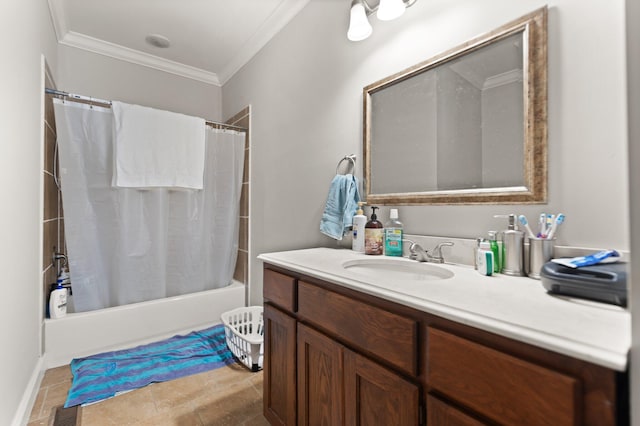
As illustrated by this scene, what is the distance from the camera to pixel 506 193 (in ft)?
3.31

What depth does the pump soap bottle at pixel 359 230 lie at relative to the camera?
1446 mm

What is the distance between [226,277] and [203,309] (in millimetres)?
319

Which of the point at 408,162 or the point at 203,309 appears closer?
the point at 408,162

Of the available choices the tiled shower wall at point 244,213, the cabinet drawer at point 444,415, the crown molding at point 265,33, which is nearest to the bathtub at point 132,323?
the tiled shower wall at point 244,213

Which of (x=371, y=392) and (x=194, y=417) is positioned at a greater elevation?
(x=371, y=392)

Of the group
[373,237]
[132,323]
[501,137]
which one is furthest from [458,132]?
[132,323]

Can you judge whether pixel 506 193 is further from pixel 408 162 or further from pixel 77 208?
pixel 77 208

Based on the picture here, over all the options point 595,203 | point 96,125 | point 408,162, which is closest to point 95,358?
point 96,125

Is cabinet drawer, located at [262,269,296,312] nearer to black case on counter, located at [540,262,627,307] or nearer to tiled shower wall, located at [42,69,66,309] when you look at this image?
black case on counter, located at [540,262,627,307]

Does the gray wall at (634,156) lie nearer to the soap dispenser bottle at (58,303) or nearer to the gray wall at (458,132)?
the gray wall at (458,132)

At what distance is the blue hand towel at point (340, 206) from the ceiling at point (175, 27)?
1280mm

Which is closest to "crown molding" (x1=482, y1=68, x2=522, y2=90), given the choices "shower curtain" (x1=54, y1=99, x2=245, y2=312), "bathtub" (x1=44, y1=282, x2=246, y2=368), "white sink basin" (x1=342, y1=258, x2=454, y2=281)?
"white sink basin" (x1=342, y1=258, x2=454, y2=281)

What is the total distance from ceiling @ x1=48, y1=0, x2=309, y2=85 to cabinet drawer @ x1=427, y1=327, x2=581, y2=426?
83.8 inches

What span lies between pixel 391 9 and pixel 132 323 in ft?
8.30
